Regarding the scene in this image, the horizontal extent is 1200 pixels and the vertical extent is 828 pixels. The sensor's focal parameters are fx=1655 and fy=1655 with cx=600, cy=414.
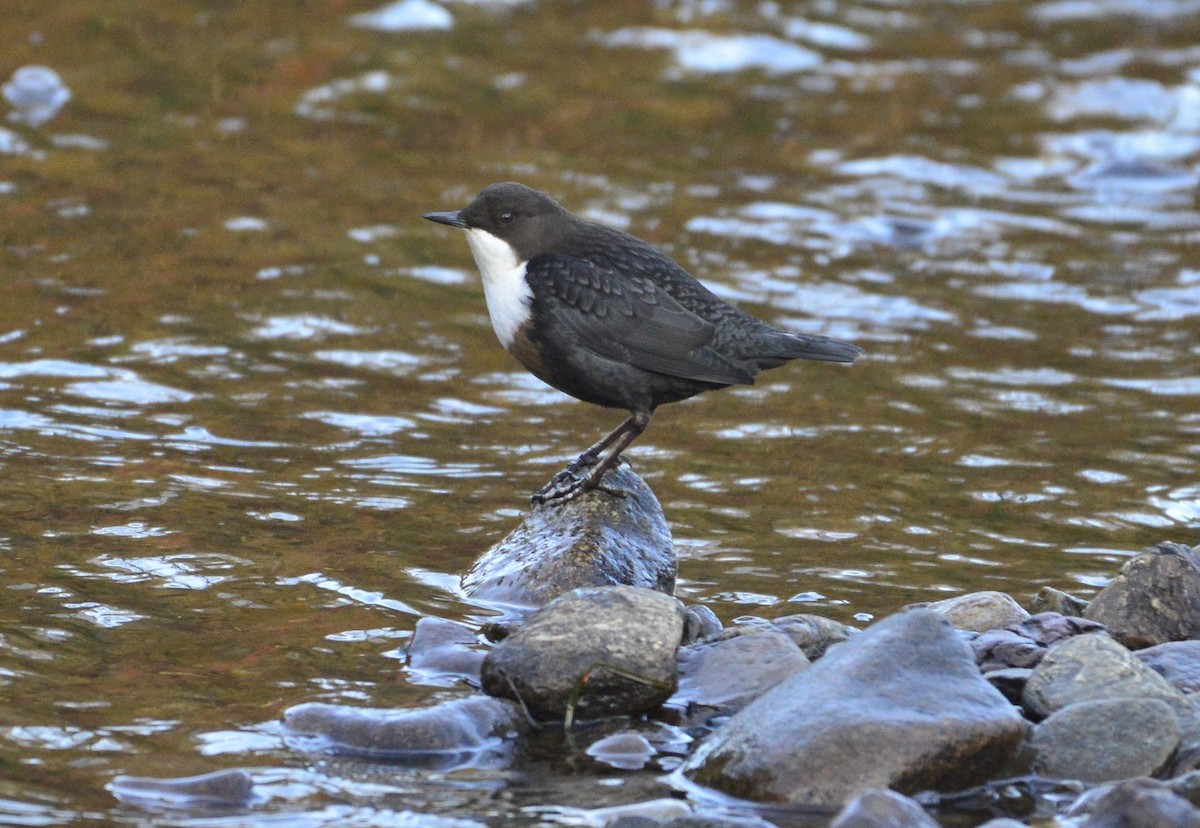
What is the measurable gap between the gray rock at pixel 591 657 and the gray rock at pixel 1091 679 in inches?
39.4

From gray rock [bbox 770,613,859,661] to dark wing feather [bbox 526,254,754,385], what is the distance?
3.68ft

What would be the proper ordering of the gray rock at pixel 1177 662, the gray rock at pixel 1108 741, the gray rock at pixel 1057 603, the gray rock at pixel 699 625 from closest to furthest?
the gray rock at pixel 1108 741, the gray rock at pixel 1177 662, the gray rock at pixel 699 625, the gray rock at pixel 1057 603

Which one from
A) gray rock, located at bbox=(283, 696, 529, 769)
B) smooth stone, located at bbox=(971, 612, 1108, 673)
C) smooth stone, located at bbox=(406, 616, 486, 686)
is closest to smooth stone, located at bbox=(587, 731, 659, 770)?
gray rock, located at bbox=(283, 696, 529, 769)

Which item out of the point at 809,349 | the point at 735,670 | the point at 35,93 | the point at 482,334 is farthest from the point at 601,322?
the point at 35,93

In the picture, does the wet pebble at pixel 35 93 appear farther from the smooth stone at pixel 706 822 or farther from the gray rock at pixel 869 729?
the smooth stone at pixel 706 822

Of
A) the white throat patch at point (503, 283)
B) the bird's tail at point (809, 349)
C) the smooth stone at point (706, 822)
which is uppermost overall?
the white throat patch at point (503, 283)

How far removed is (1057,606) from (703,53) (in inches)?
355

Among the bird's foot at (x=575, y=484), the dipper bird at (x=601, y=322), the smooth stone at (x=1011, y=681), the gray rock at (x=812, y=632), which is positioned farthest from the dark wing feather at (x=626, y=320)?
the smooth stone at (x=1011, y=681)

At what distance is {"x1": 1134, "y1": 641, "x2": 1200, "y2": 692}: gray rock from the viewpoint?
4676mm

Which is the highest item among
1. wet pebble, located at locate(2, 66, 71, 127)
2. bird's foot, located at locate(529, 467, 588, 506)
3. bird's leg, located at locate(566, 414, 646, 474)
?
wet pebble, located at locate(2, 66, 71, 127)

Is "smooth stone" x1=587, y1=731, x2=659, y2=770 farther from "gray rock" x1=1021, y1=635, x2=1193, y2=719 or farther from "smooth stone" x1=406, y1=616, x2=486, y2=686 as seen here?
"gray rock" x1=1021, y1=635, x2=1193, y2=719

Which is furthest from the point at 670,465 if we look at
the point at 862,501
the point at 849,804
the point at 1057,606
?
the point at 849,804

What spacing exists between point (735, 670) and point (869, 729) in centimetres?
69

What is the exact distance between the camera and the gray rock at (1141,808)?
360 cm
